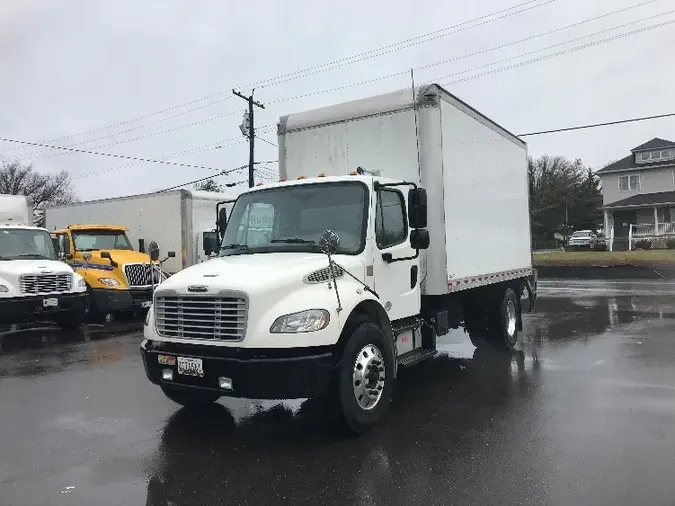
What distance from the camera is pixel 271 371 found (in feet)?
15.4

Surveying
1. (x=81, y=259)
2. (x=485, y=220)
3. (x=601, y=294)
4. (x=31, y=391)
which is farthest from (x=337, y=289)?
(x=601, y=294)

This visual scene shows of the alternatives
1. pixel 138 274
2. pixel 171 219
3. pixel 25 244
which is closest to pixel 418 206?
pixel 138 274

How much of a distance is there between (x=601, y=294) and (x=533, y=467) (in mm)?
15452

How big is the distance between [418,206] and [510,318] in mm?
4428

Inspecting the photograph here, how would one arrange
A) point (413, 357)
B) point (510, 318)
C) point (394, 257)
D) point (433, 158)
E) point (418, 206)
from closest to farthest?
point (418, 206), point (394, 257), point (413, 357), point (433, 158), point (510, 318)

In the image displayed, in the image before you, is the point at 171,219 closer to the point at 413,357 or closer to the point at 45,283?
the point at 45,283

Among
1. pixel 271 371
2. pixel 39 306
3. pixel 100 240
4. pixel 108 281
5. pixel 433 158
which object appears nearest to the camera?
pixel 271 371

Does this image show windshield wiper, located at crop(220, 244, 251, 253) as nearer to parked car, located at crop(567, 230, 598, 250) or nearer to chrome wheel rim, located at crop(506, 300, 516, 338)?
chrome wheel rim, located at crop(506, 300, 516, 338)

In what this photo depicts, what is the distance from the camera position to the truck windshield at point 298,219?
579 centimetres

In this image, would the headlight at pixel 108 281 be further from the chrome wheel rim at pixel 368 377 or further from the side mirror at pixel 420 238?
the chrome wheel rim at pixel 368 377

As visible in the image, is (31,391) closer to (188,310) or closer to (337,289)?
(188,310)

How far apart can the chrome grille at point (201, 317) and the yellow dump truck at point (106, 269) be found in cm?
865

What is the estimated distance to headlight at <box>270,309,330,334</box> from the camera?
4.77 metres

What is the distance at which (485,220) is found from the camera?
8.33 meters
